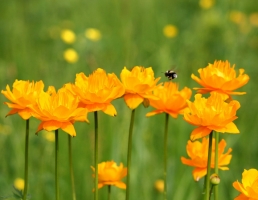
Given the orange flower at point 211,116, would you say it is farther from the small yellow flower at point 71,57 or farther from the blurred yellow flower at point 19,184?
the small yellow flower at point 71,57

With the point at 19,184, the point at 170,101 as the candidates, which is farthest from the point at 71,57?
the point at 170,101

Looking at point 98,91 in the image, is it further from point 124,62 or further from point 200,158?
point 124,62

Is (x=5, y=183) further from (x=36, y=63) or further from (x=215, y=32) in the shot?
(x=215, y=32)

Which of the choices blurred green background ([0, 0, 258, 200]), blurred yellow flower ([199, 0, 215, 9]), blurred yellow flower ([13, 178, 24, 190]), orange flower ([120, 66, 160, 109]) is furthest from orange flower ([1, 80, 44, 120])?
blurred yellow flower ([199, 0, 215, 9])

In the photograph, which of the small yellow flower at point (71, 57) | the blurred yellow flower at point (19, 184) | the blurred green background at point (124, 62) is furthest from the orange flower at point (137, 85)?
the small yellow flower at point (71, 57)

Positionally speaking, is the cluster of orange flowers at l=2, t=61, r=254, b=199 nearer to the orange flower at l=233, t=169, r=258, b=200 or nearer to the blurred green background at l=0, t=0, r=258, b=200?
the orange flower at l=233, t=169, r=258, b=200

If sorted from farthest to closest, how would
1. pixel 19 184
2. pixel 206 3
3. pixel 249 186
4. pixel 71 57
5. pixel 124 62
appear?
pixel 206 3, pixel 124 62, pixel 71 57, pixel 19 184, pixel 249 186

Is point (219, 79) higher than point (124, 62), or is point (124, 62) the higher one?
point (124, 62)
